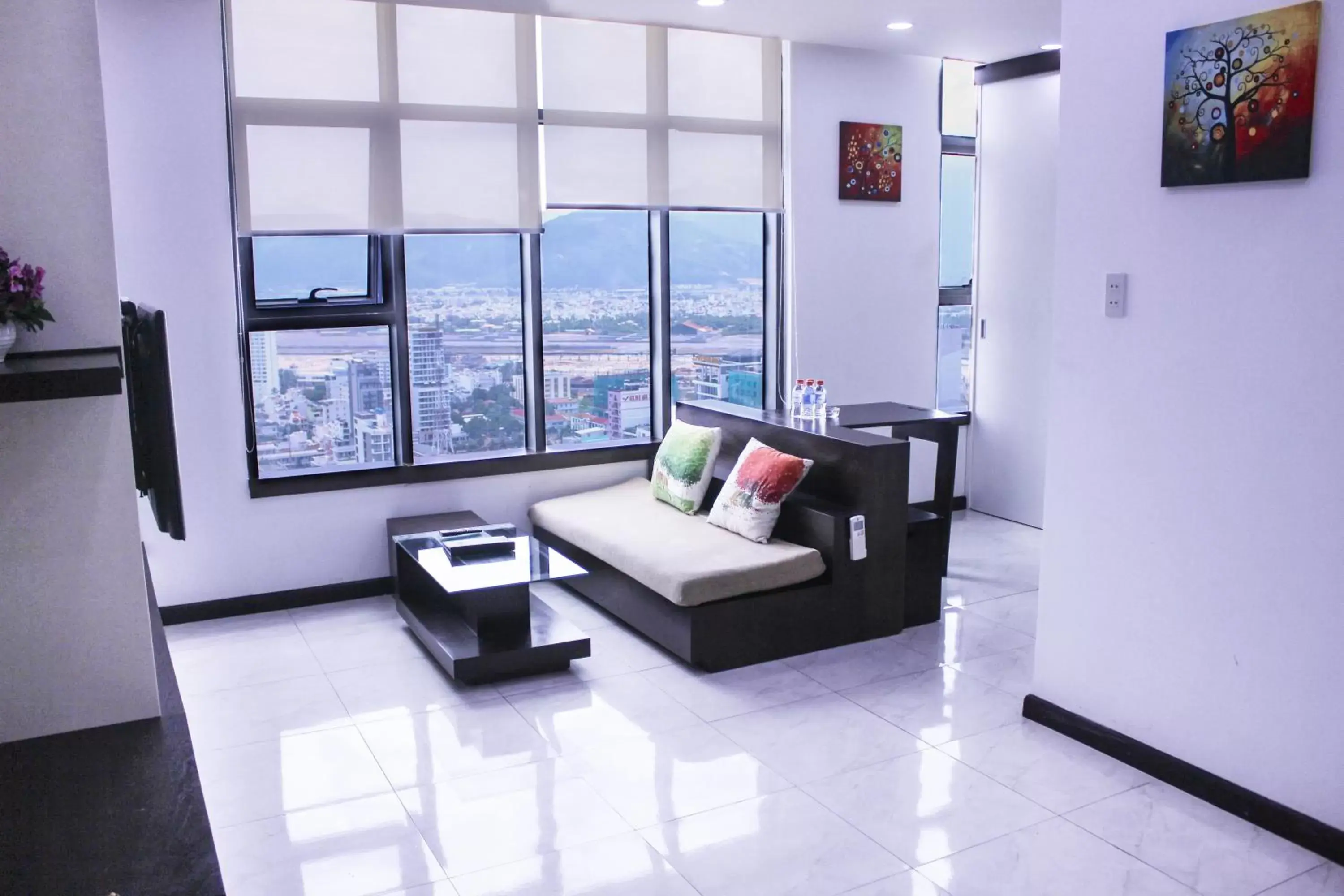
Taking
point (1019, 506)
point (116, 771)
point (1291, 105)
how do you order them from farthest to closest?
point (1019, 506) < point (1291, 105) < point (116, 771)

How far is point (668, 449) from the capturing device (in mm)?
5102

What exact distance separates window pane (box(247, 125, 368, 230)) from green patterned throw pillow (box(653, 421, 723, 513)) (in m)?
1.70

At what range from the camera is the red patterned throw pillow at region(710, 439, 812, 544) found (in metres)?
4.36

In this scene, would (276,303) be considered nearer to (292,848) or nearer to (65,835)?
(292,848)

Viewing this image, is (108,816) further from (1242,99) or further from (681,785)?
(1242,99)

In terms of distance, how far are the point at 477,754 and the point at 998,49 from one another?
455cm

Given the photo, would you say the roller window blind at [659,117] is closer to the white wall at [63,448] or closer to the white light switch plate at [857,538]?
the white light switch plate at [857,538]

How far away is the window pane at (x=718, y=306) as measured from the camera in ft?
18.6

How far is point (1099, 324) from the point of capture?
10.6 feet

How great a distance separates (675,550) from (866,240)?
260 centimetres

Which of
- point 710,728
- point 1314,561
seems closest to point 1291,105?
point 1314,561

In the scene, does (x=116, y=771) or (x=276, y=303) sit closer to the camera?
(x=116, y=771)

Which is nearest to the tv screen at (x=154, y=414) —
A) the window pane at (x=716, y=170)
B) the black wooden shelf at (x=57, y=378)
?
the black wooden shelf at (x=57, y=378)

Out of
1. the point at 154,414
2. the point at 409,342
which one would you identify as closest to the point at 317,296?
the point at 409,342
